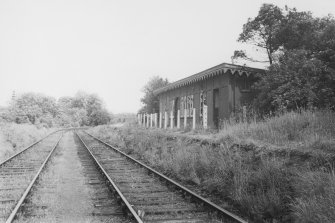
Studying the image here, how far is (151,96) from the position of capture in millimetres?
37312

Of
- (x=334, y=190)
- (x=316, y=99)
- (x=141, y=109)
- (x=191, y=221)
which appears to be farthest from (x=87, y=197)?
(x=141, y=109)

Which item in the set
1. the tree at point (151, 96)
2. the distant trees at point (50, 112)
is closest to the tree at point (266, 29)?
the tree at point (151, 96)

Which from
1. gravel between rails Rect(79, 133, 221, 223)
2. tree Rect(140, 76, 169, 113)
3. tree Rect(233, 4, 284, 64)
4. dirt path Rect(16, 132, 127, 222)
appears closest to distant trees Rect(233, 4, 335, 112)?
tree Rect(233, 4, 284, 64)

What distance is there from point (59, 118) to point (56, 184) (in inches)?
2599

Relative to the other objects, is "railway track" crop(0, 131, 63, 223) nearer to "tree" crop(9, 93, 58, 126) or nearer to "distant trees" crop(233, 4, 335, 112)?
"distant trees" crop(233, 4, 335, 112)

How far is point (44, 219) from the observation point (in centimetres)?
519

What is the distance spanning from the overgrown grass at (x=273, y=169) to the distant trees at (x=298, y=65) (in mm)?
Answer: 3827

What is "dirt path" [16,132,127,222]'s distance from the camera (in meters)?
5.35

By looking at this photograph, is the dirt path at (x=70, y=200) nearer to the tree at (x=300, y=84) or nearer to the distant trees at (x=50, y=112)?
the tree at (x=300, y=84)

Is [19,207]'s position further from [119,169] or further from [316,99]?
[316,99]

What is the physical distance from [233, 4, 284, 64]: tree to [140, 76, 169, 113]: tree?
712 inches

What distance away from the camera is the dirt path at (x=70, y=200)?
535 cm

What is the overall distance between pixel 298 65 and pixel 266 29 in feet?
17.7

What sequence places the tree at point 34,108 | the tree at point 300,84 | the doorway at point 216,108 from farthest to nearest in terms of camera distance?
the tree at point 34,108 < the doorway at point 216,108 < the tree at point 300,84
